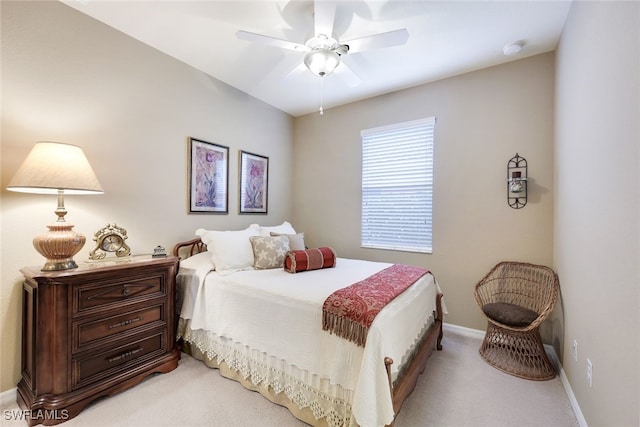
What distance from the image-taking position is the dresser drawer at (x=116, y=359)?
5.78ft

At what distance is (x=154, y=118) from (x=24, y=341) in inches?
81.0

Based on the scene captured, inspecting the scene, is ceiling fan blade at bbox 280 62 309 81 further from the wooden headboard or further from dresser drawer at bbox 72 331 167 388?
dresser drawer at bbox 72 331 167 388

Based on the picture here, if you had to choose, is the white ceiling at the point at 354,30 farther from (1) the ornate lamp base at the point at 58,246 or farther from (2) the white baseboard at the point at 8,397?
(2) the white baseboard at the point at 8,397

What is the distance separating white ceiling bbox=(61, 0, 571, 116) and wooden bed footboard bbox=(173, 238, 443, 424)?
6.59 ft

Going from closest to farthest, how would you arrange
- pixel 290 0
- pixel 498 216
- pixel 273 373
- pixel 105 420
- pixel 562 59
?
pixel 105 420 → pixel 273 373 → pixel 290 0 → pixel 562 59 → pixel 498 216

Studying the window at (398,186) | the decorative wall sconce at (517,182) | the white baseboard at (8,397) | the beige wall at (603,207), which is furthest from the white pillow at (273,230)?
the beige wall at (603,207)

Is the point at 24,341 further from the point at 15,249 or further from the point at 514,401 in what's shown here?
the point at 514,401

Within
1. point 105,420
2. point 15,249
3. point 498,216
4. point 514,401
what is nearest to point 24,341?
point 15,249

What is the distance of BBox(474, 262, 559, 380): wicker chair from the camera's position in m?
2.23

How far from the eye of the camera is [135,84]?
248cm

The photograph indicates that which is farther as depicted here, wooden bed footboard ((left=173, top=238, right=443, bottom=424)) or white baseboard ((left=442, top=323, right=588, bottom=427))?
white baseboard ((left=442, top=323, right=588, bottom=427))

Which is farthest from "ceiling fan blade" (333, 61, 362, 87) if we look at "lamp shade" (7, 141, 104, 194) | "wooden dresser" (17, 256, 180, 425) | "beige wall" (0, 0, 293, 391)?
"wooden dresser" (17, 256, 180, 425)

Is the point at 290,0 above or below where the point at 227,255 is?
above

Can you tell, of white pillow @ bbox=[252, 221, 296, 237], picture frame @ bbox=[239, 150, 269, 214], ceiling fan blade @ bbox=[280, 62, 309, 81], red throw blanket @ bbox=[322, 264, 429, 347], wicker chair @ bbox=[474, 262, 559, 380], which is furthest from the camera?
picture frame @ bbox=[239, 150, 269, 214]
